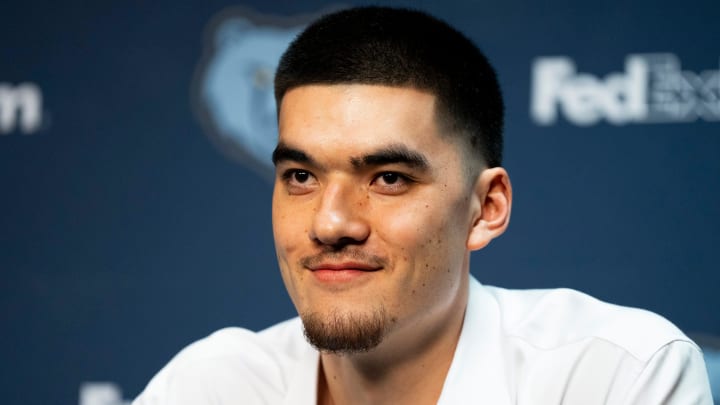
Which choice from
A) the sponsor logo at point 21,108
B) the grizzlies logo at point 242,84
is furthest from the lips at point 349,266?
the sponsor logo at point 21,108

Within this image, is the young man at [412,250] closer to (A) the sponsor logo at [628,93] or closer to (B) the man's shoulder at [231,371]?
(B) the man's shoulder at [231,371]

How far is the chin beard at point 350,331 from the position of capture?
158 centimetres

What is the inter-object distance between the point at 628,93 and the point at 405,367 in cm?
118

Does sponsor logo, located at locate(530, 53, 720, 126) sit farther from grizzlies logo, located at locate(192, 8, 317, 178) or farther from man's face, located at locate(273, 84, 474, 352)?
man's face, located at locate(273, 84, 474, 352)

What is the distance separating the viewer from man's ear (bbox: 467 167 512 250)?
1.75m

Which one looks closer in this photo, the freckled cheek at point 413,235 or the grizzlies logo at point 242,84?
the freckled cheek at point 413,235

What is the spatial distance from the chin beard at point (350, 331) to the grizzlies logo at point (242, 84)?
1297 mm

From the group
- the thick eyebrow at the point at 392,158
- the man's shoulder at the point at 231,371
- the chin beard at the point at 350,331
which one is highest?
the thick eyebrow at the point at 392,158

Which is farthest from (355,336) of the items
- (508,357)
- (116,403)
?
(116,403)

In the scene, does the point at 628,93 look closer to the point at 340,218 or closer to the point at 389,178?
the point at 389,178

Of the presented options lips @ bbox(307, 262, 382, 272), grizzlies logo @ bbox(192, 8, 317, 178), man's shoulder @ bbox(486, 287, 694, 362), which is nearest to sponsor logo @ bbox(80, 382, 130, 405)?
grizzlies logo @ bbox(192, 8, 317, 178)

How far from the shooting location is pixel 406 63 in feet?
5.43

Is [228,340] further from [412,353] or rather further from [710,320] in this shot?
[710,320]

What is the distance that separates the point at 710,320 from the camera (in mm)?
2480
